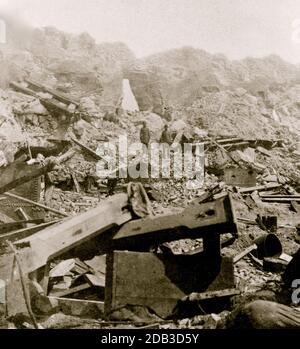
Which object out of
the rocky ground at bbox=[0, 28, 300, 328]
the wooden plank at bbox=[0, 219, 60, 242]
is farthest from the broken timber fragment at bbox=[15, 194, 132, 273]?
the wooden plank at bbox=[0, 219, 60, 242]

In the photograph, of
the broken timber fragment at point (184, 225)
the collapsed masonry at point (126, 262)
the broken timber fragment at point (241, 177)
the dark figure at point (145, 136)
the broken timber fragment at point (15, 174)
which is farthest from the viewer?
the dark figure at point (145, 136)

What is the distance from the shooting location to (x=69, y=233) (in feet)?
13.9

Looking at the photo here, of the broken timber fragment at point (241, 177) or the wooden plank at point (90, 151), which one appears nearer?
the wooden plank at point (90, 151)

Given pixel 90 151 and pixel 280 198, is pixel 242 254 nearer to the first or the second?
pixel 280 198

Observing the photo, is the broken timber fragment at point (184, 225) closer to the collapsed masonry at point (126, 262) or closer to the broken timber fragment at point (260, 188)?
the collapsed masonry at point (126, 262)

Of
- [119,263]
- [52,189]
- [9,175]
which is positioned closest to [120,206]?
[119,263]

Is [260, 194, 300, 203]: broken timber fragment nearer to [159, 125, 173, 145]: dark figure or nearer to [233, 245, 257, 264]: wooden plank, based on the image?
[159, 125, 173, 145]: dark figure

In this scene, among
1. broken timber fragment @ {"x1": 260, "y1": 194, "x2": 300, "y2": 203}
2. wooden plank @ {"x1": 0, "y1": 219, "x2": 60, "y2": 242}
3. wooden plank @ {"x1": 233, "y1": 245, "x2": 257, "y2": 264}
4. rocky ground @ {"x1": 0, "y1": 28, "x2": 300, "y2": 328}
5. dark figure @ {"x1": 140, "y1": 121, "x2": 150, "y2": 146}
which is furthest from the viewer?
dark figure @ {"x1": 140, "y1": 121, "x2": 150, "y2": 146}

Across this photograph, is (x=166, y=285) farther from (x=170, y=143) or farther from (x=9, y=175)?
(x=170, y=143)

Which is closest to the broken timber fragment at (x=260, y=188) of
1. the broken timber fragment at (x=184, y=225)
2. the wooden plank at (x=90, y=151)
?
the wooden plank at (x=90, y=151)

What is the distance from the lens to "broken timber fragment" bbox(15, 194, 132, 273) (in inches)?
159

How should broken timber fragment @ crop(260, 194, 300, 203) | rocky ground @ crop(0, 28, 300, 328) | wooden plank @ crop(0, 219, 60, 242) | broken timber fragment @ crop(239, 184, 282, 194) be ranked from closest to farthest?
wooden plank @ crop(0, 219, 60, 242) < rocky ground @ crop(0, 28, 300, 328) < broken timber fragment @ crop(260, 194, 300, 203) < broken timber fragment @ crop(239, 184, 282, 194)

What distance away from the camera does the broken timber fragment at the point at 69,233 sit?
404 centimetres

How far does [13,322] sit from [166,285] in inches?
63.9
